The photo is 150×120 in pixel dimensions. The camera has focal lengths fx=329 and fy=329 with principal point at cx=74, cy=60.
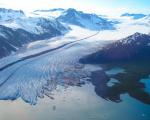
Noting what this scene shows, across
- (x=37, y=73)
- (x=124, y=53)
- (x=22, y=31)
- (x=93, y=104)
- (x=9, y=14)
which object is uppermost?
(x=124, y=53)

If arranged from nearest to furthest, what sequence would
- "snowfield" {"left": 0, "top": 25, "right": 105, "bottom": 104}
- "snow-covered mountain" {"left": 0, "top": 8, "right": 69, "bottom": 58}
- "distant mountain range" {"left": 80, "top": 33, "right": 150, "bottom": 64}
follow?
"snowfield" {"left": 0, "top": 25, "right": 105, "bottom": 104}
"distant mountain range" {"left": 80, "top": 33, "right": 150, "bottom": 64}
"snow-covered mountain" {"left": 0, "top": 8, "right": 69, "bottom": 58}

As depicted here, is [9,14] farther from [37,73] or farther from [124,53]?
[37,73]

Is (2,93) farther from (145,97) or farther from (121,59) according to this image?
(121,59)

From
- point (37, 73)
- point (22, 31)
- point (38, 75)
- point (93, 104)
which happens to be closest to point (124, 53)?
point (37, 73)

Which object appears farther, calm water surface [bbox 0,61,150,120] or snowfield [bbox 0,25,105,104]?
snowfield [bbox 0,25,105,104]

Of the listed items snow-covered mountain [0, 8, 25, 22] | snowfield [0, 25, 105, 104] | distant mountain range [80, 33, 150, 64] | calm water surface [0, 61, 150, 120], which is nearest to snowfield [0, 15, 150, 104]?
snowfield [0, 25, 105, 104]

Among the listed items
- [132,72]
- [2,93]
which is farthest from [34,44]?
[2,93]

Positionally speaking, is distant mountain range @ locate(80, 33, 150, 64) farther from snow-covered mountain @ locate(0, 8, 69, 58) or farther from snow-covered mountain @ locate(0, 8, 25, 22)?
snow-covered mountain @ locate(0, 8, 25, 22)

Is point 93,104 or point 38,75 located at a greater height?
point 93,104

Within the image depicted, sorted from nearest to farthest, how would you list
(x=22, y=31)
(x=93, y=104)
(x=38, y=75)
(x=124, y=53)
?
(x=93, y=104) → (x=38, y=75) → (x=124, y=53) → (x=22, y=31)
